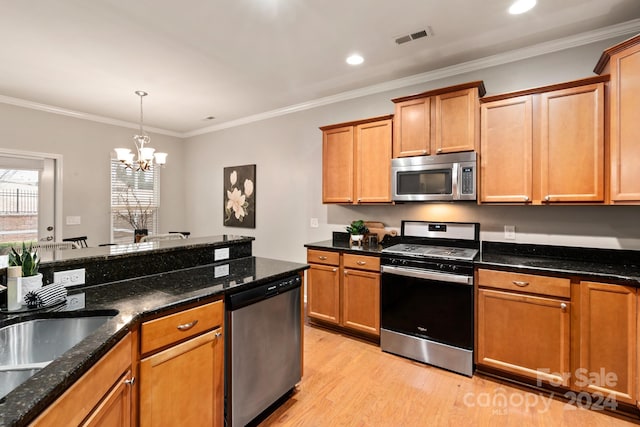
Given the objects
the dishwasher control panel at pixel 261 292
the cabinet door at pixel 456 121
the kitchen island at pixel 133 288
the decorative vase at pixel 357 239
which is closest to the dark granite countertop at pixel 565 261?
the decorative vase at pixel 357 239

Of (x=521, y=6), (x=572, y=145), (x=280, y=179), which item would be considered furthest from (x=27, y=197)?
(x=572, y=145)

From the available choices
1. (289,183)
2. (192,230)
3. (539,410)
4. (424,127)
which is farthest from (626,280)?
(192,230)

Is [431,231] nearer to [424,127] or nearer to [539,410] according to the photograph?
[424,127]

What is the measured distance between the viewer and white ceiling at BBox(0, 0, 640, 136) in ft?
7.05

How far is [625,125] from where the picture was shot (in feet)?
6.68

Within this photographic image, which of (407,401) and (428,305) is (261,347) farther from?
(428,305)

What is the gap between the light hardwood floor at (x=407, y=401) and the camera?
6.50ft

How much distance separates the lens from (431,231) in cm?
312

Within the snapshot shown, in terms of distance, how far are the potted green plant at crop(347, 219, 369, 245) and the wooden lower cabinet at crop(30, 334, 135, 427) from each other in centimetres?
242

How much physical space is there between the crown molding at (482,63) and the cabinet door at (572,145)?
1.73 feet

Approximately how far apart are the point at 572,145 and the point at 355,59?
1.89 m

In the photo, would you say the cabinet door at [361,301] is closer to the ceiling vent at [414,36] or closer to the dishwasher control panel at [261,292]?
the dishwasher control panel at [261,292]

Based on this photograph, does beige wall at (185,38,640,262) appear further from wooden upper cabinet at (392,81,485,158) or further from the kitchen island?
the kitchen island

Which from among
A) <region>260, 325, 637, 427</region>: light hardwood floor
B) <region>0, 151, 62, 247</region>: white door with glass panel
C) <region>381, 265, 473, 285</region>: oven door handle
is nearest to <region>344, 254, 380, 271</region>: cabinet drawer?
<region>381, 265, 473, 285</region>: oven door handle
